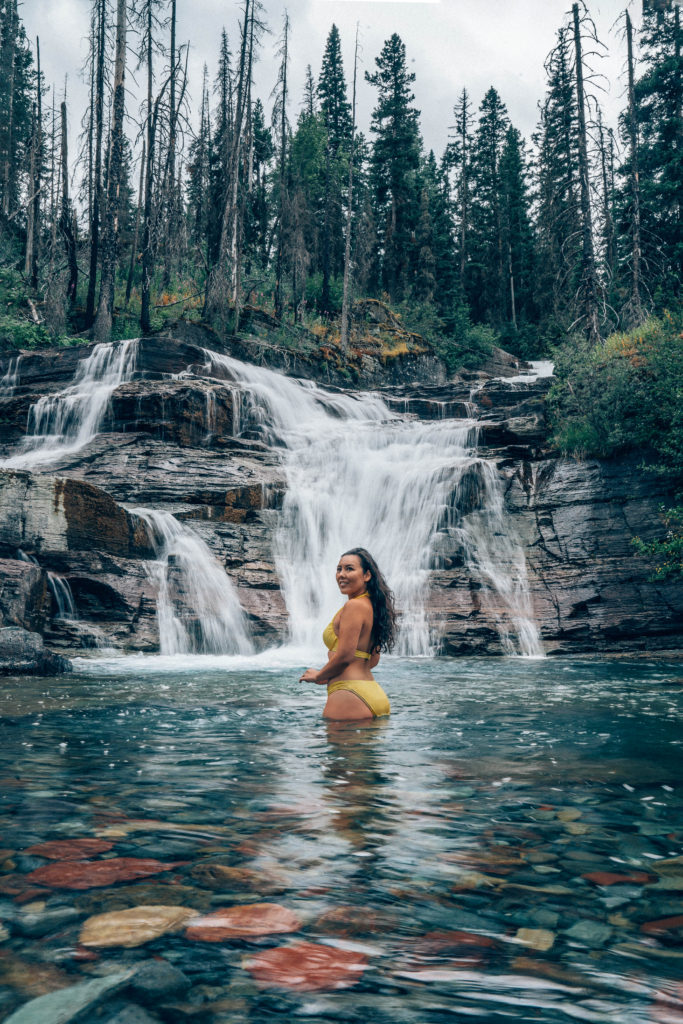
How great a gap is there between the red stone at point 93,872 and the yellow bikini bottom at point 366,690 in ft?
11.0

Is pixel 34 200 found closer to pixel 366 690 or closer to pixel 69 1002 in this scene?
pixel 366 690

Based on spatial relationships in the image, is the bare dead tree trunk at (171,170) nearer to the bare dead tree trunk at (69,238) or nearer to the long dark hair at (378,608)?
the bare dead tree trunk at (69,238)

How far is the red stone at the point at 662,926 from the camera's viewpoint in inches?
89.3

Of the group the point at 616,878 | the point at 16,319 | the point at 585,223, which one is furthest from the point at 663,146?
the point at 616,878

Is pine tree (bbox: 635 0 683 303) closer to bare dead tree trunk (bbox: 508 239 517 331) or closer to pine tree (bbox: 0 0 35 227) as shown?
bare dead tree trunk (bbox: 508 239 517 331)

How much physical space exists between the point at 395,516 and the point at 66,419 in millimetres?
8890

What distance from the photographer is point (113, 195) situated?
2602cm

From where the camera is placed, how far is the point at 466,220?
2201 inches

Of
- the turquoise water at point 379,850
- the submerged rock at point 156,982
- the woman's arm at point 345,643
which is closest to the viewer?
the submerged rock at point 156,982

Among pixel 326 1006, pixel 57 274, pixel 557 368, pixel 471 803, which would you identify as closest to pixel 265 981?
pixel 326 1006

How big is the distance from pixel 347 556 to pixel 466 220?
183 feet

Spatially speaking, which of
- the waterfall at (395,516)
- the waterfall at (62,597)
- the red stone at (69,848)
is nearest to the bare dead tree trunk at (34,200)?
the waterfall at (395,516)

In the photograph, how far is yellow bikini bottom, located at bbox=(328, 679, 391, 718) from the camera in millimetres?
5988

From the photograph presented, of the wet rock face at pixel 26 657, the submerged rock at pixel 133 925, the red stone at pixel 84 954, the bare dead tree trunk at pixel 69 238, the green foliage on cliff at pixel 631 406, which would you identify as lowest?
the wet rock face at pixel 26 657
